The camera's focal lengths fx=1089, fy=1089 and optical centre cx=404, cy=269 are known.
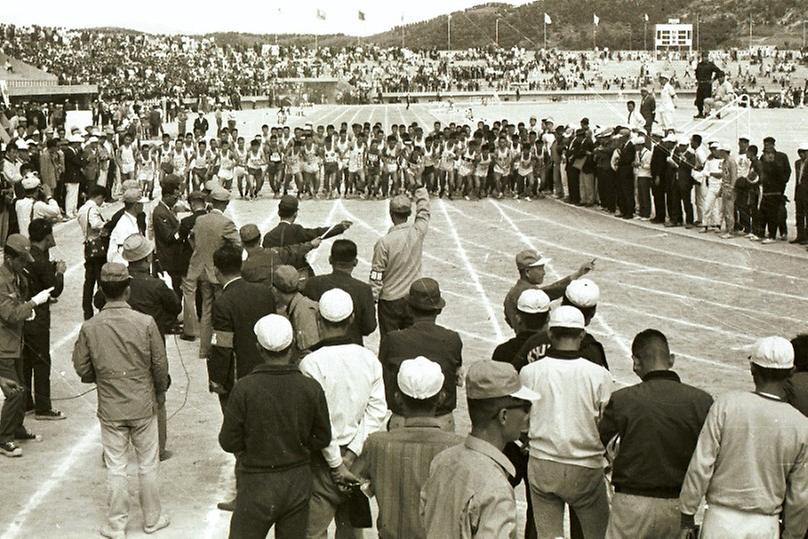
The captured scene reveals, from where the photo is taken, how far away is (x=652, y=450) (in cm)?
545

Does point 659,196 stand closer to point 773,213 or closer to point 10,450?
point 773,213

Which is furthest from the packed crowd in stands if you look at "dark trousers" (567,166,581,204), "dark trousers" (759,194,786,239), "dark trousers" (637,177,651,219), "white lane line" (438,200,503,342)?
"dark trousers" (567,166,581,204)

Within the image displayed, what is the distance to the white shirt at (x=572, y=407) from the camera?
5.84 m

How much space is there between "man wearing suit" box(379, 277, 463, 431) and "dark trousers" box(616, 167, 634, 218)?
51.8ft

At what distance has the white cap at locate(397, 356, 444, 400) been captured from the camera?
4.74m

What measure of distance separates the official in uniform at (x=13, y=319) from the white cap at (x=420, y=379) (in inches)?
193

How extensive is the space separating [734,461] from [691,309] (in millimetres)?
9375

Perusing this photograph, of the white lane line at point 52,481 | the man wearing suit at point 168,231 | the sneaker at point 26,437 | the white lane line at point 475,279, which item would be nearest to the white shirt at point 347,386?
the white lane line at point 52,481

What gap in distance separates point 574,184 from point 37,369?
16452mm

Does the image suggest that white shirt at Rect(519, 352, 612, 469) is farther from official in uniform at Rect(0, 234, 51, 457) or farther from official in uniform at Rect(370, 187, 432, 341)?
official in uniform at Rect(0, 234, 51, 457)

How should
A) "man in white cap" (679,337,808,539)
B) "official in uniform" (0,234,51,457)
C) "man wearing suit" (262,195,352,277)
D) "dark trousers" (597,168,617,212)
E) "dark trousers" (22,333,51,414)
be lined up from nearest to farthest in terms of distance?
1. "man in white cap" (679,337,808,539)
2. "official in uniform" (0,234,51,457)
3. "dark trousers" (22,333,51,414)
4. "man wearing suit" (262,195,352,277)
5. "dark trousers" (597,168,617,212)

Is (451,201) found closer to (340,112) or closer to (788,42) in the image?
(340,112)

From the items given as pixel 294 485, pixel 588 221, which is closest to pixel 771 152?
pixel 588 221

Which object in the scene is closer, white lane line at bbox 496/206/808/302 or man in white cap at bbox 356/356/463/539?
man in white cap at bbox 356/356/463/539
